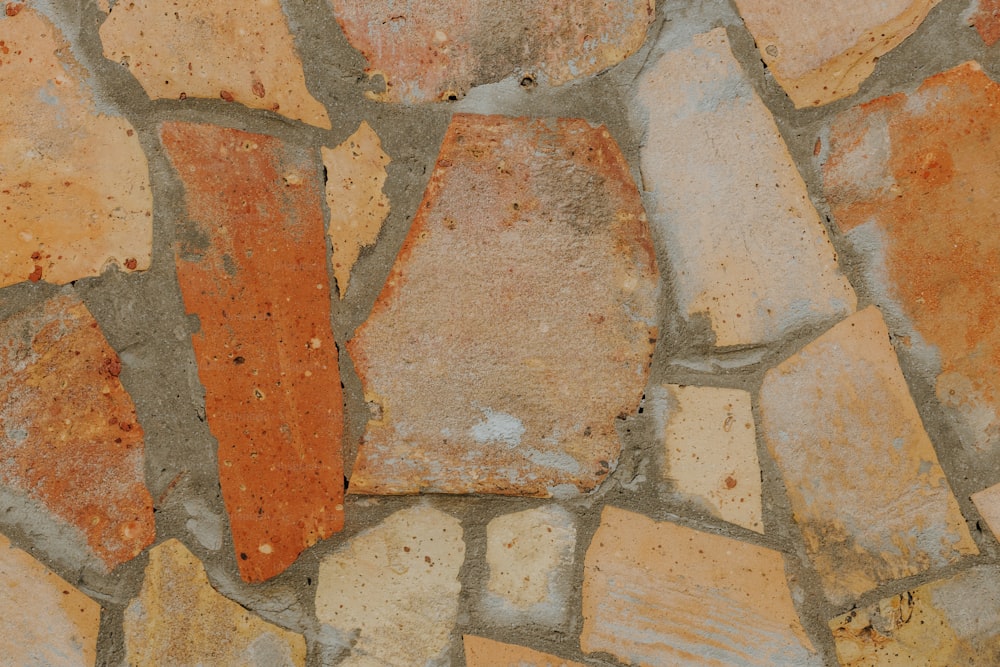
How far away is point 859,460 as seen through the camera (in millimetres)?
1034

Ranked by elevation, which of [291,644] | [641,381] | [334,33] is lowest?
[291,644]

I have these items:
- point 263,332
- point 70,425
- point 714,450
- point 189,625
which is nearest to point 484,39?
point 263,332

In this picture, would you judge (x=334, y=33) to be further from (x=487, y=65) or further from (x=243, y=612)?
(x=243, y=612)

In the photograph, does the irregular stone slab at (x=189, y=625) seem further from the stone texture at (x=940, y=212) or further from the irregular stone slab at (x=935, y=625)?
the stone texture at (x=940, y=212)

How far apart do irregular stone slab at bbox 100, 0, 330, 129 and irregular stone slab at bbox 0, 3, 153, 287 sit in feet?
0.24

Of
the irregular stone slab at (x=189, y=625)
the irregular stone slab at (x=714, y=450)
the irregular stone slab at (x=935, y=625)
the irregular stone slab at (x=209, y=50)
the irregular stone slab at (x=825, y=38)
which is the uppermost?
the irregular stone slab at (x=209, y=50)

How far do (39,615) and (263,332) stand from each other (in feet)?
1.66

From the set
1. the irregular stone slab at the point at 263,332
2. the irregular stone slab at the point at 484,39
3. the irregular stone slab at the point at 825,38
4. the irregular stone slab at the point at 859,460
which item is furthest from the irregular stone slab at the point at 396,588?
the irregular stone slab at the point at 825,38

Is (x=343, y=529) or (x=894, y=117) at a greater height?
(x=894, y=117)

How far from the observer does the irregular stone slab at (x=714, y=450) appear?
41.3 inches

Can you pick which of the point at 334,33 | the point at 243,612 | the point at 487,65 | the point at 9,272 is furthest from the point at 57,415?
the point at 487,65

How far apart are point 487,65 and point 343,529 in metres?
0.67

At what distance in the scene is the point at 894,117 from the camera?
1000 millimetres

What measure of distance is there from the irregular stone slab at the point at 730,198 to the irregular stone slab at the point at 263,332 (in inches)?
18.7
